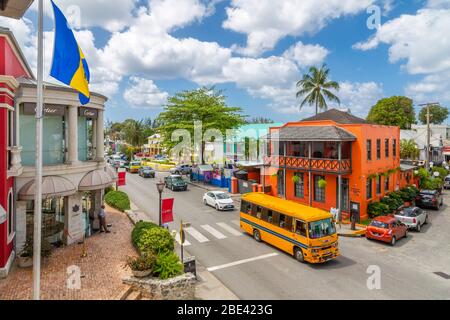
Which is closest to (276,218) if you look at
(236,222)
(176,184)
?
(236,222)

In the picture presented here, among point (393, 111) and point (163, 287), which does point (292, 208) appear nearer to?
point (163, 287)

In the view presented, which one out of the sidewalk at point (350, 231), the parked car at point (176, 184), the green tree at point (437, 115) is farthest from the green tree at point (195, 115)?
the green tree at point (437, 115)

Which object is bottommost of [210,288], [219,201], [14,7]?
[210,288]

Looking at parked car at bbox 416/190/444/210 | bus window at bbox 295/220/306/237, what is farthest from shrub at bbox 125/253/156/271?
parked car at bbox 416/190/444/210

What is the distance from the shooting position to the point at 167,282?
35.9 ft

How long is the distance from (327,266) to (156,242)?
8119 mm

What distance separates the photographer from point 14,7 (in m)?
9.37

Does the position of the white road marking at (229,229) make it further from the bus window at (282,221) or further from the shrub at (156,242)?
the shrub at (156,242)

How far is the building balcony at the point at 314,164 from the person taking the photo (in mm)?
23000

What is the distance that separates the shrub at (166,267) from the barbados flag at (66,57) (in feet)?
21.5

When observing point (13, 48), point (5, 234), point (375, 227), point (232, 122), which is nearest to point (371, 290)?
point (375, 227)

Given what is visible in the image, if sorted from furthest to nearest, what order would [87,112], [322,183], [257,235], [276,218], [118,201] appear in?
[322,183] < [118,201] < [257,235] < [87,112] < [276,218]

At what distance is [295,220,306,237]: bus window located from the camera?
14.6 m
